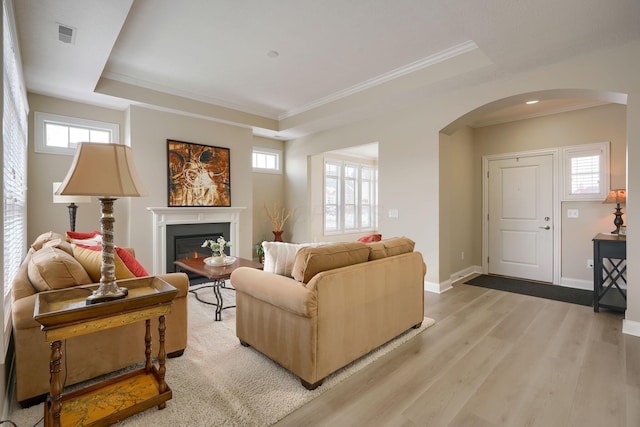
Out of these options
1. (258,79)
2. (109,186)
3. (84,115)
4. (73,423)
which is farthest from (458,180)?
(84,115)

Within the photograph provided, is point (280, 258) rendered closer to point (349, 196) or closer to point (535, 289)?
point (535, 289)

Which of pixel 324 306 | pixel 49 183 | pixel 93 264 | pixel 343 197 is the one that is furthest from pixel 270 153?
pixel 324 306

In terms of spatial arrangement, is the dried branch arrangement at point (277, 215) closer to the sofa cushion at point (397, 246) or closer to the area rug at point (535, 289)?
the area rug at point (535, 289)

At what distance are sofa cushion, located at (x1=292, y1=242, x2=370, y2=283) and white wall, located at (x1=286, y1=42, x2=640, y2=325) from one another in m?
2.38

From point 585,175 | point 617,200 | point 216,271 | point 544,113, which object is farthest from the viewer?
point 544,113

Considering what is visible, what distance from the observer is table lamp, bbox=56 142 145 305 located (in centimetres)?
158

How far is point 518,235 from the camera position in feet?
16.5

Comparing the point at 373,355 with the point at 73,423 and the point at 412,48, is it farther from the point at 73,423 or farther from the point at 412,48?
the point at 412,48

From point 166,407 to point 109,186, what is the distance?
4.37 ft

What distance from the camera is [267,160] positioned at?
6.56 meters

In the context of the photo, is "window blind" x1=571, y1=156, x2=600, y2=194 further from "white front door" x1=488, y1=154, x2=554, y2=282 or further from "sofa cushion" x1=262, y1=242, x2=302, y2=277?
"sofa cushion" x1=262, y1=242, x2=302, y2=277

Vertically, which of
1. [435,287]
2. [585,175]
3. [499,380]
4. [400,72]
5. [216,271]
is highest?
[400,72]

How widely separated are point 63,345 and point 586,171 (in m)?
6.09

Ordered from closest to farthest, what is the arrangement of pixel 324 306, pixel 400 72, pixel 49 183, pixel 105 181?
pixel 105 181 < pixel 324 306 < pixel 400 72 < pixel 49 183
